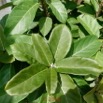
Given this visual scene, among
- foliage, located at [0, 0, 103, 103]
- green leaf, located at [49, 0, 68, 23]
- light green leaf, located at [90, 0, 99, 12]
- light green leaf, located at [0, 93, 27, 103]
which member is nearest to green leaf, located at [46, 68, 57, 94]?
foliage, located at [0, 0, 103, 103]

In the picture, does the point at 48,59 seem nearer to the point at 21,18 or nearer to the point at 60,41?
the point at 60,41

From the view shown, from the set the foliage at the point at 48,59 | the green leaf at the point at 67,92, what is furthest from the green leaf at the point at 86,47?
the green leaf at the point at 67,92

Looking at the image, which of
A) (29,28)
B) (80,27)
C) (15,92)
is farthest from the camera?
(80,27)

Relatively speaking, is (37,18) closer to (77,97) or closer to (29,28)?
(29,28)

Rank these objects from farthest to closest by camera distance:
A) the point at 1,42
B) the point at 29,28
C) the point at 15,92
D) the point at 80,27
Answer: the point at 80,27 < the point at 29,28 < the point at 1,42 < the point at 15,92

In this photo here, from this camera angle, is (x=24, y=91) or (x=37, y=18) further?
(x=37, y=18)

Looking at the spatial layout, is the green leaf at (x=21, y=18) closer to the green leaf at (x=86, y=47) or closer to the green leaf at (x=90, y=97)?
the green leaf at (x=86, y=47)

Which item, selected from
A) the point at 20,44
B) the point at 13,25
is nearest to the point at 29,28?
the point at 13,25
